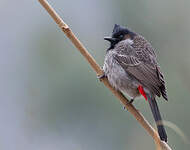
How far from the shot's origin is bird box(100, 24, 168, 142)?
4.08 metres

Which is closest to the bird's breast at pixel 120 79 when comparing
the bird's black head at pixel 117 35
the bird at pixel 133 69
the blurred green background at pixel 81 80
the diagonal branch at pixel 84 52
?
the bird at pixel 133 69

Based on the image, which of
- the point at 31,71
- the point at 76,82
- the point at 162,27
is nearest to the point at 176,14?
the point at 162,27

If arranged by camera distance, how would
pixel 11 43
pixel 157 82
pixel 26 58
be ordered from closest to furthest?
pixel 157 82
pixel 26 58
pixel 11 43

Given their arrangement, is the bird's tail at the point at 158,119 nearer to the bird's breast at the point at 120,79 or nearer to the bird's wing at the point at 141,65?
the bird's wing at the point at 141,65

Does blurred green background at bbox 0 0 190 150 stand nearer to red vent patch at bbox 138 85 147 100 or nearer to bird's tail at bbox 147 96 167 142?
red vent patch at bbox 138 85 147 100

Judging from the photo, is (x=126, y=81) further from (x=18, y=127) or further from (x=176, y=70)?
(x=18, y=127)

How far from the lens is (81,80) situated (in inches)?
249

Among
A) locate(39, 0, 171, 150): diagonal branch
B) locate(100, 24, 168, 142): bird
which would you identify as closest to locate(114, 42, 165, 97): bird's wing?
locate(100, 24, 168, 142): bird

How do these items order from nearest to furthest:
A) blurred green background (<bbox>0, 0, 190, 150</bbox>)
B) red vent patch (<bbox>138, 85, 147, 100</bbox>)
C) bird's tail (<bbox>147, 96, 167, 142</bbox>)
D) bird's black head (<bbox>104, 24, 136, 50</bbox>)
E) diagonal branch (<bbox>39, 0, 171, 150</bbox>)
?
diagonal branch (<bbox>39, 0, 171, 150</bbox>)
bird's tail (<bbox>147, 96, 167, 142</bbox>)
red vent patch (<bbox>138, 85, 147, 100</bbox>)
bird's black head (<bbox>104, 24, 136, 50</bbox>)
blurred green background (<bbox>0, 0, 190, 150</bbox>)

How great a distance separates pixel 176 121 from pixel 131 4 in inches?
82.2

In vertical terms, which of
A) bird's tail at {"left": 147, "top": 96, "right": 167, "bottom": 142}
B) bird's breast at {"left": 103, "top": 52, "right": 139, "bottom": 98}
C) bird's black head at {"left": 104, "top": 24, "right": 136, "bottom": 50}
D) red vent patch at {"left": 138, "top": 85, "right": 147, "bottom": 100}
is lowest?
bird's tail at {"left": 147, "top": 96, "right": 167, "bottom": 142}

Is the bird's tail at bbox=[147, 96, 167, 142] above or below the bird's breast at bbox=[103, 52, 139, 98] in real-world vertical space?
below

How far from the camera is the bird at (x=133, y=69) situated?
4.08 meters

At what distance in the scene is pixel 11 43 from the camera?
8.22 m
